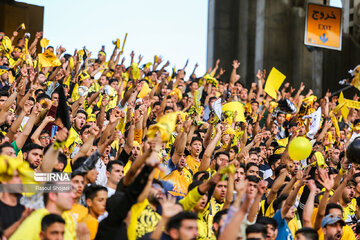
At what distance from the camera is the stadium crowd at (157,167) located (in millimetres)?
5316

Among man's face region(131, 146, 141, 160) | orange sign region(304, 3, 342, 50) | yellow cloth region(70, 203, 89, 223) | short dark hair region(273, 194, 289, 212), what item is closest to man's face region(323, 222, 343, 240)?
short dark hair region(273, 194, 289, 212)

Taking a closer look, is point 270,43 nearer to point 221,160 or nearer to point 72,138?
point 72,138

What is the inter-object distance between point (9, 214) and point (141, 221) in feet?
3.81

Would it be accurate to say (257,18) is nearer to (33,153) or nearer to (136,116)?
(136,116)

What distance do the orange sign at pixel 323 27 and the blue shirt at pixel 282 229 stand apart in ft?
47.2

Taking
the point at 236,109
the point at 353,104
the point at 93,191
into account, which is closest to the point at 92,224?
the point at 93,191

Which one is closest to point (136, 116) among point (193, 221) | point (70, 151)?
point (70, 151)

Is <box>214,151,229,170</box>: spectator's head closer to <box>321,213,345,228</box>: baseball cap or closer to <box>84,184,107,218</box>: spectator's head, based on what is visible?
<box>321,213,345,228</box>: baseball cap

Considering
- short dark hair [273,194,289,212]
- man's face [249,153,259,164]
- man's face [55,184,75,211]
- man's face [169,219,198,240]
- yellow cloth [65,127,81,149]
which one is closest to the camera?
man's face [169,219,198,240]

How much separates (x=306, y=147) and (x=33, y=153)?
3341 millimetres

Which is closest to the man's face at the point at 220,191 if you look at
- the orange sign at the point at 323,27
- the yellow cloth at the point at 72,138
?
the yellow cloth at the point at 72,138

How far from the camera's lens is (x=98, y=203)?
19.1 feet

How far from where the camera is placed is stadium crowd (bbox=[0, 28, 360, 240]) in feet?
17.4

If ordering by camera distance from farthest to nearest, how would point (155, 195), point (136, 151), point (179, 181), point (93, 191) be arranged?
point (136, 151), point (179, 181), point (93, 191), point (155, 195)
